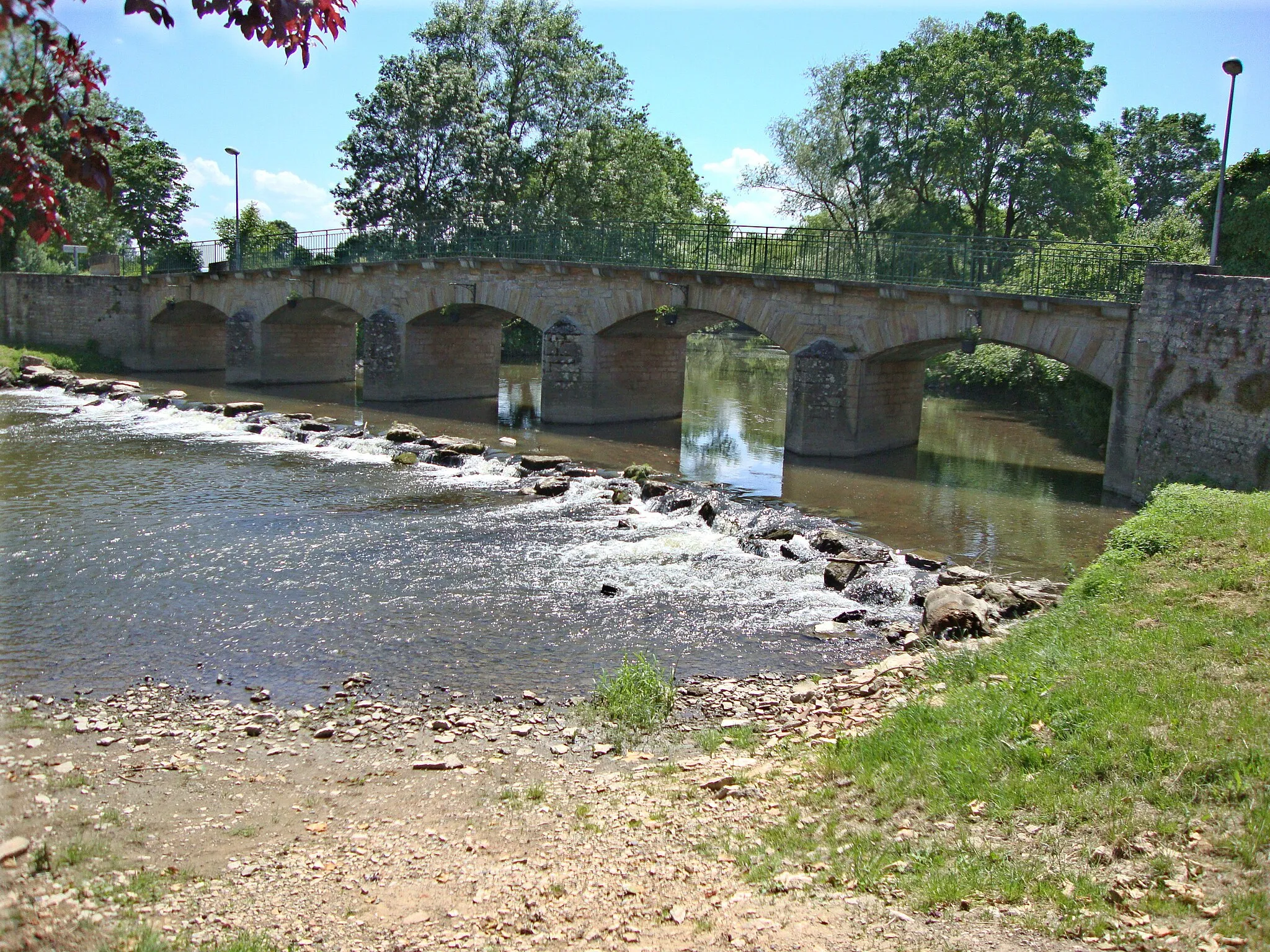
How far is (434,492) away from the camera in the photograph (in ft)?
62.6

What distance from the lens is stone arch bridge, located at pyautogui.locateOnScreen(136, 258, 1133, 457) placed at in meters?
21.6

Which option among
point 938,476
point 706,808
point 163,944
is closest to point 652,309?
point 938,476

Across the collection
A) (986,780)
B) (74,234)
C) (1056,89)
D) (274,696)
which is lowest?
(274,696)

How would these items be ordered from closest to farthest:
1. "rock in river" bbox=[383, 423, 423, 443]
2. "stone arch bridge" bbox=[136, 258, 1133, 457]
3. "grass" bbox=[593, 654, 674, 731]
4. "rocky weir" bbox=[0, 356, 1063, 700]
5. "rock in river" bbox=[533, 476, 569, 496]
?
"grass" bbox=[593, 654, 674, 731] < "rocky weir" bbox=[0, 356, 1063, 700] < "rock in river" bbox=[533, 476, 569, 496] < "stone arch bridge" bbox=[136, 258, 1133, 457] < "rock in river" bbox=[383, 423, 423, 443]

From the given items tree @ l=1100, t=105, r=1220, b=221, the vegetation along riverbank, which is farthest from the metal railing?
tree @ l=1100, t=105, r=1220, b=221

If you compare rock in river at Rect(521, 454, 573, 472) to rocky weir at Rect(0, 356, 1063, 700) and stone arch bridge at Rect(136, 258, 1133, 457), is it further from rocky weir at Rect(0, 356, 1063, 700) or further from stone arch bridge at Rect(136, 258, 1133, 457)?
stone arch bridge at Rect(136, 258, 1133, 457)

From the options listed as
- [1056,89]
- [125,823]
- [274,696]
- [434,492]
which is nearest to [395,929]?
[125,823]

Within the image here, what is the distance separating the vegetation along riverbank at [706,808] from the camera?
5227mm

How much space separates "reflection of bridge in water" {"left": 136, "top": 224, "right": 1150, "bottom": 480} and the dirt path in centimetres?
1377

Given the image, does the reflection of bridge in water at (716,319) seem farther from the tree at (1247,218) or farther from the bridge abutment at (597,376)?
the tree at (1247,218)

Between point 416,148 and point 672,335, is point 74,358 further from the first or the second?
point 672,335

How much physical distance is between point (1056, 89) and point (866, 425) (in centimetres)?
1466

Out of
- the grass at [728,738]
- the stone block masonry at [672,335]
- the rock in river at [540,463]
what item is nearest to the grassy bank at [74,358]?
the stone block masonry at [672,335]

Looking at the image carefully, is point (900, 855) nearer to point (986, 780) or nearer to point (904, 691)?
point (986, 780)
